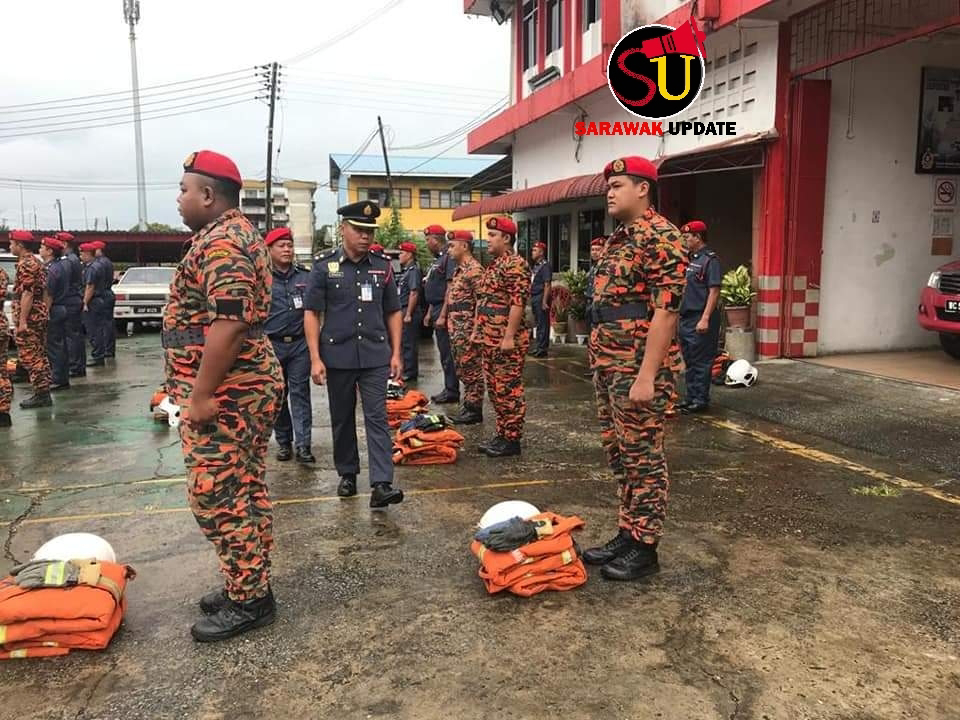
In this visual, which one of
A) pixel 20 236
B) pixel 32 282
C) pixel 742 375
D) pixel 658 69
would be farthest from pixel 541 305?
pixel 20 236

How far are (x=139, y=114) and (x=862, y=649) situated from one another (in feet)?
130

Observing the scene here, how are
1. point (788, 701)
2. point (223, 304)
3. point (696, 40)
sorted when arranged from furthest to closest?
point (696, 40) → point (223, 304) → point (788, 701)

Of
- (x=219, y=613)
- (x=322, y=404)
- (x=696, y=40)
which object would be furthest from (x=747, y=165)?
(x=219, y=613)

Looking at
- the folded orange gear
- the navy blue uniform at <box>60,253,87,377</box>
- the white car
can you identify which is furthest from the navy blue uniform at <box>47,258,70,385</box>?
the folded orange gear

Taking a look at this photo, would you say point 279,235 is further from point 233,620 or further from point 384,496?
point 233,620

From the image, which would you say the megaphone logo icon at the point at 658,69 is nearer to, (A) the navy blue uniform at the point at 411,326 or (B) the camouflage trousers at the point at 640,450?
(A) the navy blue uniform at the point at 411,326

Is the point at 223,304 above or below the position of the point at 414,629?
above

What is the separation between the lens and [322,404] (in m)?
8.02

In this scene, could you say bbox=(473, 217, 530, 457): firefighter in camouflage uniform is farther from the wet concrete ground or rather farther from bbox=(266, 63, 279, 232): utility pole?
bbox=(266, 63, 279, 232): utility pole

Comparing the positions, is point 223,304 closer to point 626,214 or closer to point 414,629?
point 414,629

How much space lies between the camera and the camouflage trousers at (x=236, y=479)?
9.37 ft

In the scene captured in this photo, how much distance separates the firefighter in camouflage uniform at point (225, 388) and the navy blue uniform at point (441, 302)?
4.99 m

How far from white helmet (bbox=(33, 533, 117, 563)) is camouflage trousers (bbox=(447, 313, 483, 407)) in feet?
13.0

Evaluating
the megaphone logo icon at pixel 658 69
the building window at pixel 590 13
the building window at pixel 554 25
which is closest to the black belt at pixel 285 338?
the megaphone logo icon at pixel 658 69
